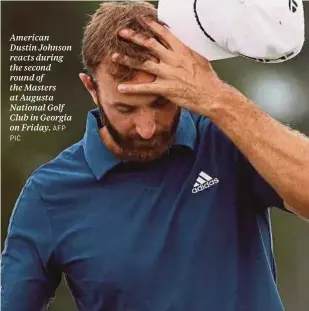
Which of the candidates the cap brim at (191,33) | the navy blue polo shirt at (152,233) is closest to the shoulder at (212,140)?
the navy blue polo shirt at (152,233)

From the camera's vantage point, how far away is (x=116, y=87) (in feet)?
2.88

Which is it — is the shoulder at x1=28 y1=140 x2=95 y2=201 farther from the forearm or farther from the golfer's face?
the forearm

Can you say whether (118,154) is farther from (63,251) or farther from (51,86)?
(51,86)

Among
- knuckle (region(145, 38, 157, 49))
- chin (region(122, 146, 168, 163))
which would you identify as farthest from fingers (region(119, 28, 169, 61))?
chin (region(122, 146, 168, 163))

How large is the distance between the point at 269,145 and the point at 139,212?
0.59ft

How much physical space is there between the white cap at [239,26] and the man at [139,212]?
28 mm

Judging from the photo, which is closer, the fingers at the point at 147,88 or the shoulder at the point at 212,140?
the fingers at the point at 147,88

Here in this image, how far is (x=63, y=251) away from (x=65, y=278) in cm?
4

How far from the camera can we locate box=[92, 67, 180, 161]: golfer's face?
874 mm

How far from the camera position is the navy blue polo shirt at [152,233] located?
889mm

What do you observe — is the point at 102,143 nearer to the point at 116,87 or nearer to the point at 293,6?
the point at 116,87

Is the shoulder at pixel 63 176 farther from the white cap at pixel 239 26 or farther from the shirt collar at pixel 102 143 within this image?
the white cap at pixel 239 26

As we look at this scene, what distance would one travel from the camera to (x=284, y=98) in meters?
1.18

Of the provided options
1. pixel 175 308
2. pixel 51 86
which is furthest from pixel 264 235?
pixel 51 86
